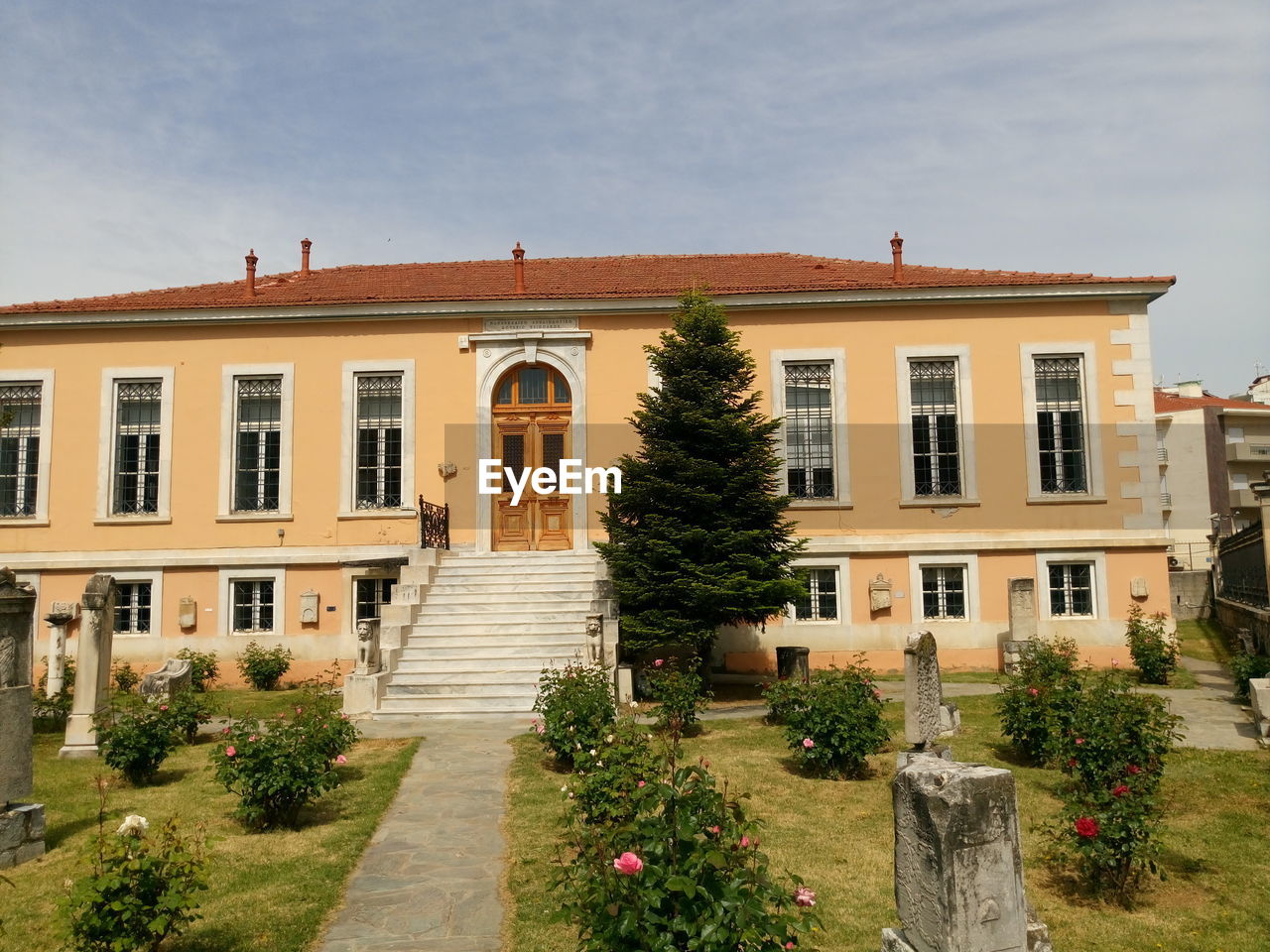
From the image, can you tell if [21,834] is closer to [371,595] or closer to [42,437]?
[371,595]

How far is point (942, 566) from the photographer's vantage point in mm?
17203

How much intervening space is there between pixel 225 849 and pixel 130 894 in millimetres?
2665

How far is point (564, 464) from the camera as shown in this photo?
17.7m

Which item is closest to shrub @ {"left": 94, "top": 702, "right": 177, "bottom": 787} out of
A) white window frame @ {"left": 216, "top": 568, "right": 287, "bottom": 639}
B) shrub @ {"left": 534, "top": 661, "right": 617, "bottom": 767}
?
shrub @ {"left": 534, "top": 661, "right": 617, "bottom": 767}

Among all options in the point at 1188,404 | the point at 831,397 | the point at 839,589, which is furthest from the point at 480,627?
the point at 1188,404

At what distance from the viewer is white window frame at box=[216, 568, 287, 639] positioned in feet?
55.6

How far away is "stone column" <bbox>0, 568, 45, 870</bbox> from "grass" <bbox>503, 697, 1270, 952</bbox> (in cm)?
380

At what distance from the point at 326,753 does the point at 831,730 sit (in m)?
4.91

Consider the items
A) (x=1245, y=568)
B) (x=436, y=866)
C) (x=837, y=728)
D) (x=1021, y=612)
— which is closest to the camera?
(x=436, y=866)

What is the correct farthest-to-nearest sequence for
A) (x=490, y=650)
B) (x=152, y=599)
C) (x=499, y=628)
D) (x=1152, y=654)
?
(x=152, y=599) → (x=1152, y=654) → (x=499, y=628) → (x=490, y=650)

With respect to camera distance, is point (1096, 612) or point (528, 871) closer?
point (528, 871)

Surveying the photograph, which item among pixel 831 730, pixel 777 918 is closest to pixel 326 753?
pixel 831 730

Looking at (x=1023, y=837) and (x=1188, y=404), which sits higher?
(x=1188, y=404)

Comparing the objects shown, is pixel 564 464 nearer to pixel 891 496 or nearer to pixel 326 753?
pixel 891 496
